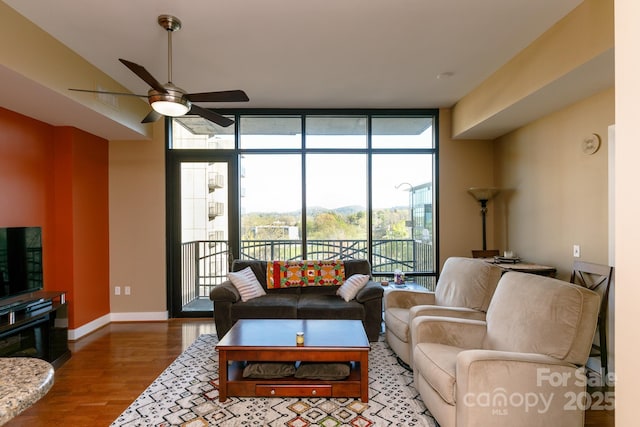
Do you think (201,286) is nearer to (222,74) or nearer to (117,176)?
(117,176)

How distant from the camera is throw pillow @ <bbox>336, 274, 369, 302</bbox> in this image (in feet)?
12.9

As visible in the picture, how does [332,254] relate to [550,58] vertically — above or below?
below

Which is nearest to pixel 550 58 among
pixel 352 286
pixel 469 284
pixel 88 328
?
pixel 469 284

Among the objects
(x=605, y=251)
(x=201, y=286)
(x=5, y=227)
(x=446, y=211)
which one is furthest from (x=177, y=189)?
(x=605, y=251)

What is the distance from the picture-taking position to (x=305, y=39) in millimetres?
2957

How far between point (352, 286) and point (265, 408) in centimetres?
175

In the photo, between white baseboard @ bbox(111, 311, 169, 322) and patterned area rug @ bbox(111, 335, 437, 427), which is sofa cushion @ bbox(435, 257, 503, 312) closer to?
patterned area rug @ bbox(111, 335, 437, 427)

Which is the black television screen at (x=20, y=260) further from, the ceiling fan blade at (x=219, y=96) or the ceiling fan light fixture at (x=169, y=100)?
the ceiling fan blade at (x=219, y=96)

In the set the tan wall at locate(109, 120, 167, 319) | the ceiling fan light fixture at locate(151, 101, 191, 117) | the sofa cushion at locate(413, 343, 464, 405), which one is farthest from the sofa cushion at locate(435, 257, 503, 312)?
the tan wall at locate(109, 120, 167, 319)

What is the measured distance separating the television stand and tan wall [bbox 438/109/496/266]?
461cm

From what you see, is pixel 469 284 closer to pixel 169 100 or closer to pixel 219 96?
pixel 219 96

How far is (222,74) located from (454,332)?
130 inches

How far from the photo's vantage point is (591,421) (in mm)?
2379

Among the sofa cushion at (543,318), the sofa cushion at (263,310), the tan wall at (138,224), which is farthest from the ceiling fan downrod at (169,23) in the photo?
the sofa cushion at (543,318)
